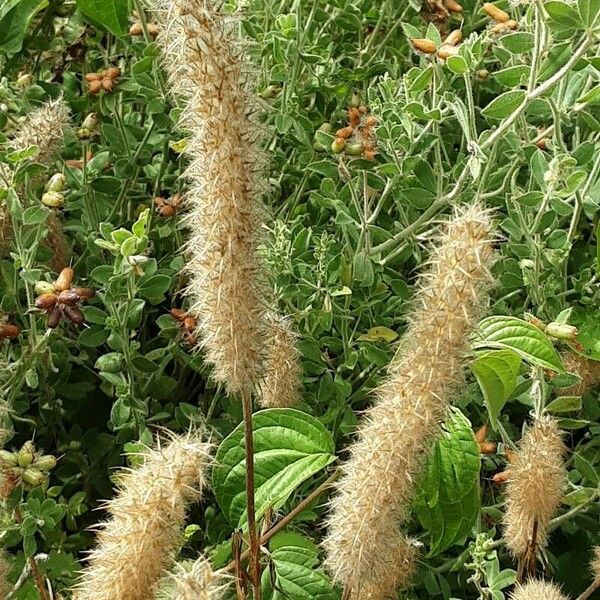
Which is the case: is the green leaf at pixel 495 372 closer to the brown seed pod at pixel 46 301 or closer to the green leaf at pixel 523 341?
the green leaf at pixel 523 341

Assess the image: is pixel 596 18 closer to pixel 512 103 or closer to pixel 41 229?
pixel 512 103

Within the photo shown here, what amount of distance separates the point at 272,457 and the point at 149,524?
26 centimetres

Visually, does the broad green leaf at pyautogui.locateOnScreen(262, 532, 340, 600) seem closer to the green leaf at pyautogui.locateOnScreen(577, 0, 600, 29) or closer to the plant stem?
the plant stem

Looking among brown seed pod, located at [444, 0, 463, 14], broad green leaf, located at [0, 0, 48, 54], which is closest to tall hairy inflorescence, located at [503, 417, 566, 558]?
brown seed pod, located at [444, 0, 463, 14]

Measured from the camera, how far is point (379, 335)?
109 cm

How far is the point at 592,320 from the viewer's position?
45.8 inches

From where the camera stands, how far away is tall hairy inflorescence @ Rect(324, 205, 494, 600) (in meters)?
0.64

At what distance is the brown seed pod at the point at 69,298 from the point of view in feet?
2.99

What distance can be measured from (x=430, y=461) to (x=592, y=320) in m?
0.34

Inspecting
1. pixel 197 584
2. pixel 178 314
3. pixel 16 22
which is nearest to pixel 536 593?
pixel 197 584

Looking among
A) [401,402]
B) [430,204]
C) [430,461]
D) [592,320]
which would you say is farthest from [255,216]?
[592,320]

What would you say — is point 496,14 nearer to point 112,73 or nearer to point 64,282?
point 112,73

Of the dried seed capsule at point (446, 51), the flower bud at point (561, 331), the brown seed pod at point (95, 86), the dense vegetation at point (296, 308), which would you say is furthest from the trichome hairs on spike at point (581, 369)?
the brown seed pod at point (95, 86)

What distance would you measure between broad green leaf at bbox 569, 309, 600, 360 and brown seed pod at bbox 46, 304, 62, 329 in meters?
0.54
